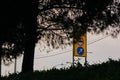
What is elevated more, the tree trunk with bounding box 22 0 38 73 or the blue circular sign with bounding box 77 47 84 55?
the tree trunk with bounding box 22 0 38 73

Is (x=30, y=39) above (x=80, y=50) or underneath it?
above

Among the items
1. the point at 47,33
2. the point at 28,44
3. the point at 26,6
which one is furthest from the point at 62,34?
the point at 26,6

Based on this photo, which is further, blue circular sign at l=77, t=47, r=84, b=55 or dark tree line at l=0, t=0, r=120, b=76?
blue circular sign at l=77, t=47, r=84, b=55

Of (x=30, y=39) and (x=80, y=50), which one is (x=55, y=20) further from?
(x=80, y=50)

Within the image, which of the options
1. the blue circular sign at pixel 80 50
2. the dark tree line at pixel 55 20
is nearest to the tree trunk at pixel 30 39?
the dark tree line at pixel 55 20

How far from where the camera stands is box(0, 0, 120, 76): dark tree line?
20.7m

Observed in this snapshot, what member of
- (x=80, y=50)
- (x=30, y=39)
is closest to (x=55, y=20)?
(x=30, y=39)

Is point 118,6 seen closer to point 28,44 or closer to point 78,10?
point 78,10

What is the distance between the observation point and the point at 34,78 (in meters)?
9.20

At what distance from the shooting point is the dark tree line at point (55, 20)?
20.7m

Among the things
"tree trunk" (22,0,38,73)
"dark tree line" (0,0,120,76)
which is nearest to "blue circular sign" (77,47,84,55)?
"dark tree line" (0,0,120,76)

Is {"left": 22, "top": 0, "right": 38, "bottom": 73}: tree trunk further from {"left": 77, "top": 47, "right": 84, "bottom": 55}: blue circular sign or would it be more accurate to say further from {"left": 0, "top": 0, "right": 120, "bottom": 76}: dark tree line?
{"left": 77, "top": 47, "right": 84, "bottom": 55}: blue circular sign

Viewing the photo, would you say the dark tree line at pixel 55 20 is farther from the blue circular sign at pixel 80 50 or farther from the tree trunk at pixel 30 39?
the blue circular sign at pixel 80 50

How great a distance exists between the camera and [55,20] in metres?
22.0
